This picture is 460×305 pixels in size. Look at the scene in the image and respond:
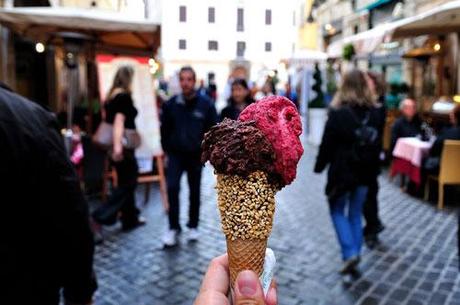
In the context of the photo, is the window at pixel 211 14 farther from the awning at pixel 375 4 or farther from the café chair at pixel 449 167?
the awning at pixel 375 4

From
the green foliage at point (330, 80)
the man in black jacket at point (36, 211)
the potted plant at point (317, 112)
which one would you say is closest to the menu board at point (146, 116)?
the man in black jacket at point (36, 211)

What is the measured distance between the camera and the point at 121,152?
6.10 meters

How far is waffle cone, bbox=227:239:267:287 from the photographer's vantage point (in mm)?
1146

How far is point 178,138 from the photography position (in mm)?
4953

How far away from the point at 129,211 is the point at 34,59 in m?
8.01

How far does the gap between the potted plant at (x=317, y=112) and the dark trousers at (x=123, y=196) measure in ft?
24.6

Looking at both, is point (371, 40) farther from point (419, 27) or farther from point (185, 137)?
point (185, 137)

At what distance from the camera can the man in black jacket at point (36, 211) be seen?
1.68 meters

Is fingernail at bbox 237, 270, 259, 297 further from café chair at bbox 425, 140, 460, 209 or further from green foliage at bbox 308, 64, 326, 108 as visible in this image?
green foliage at bbox 308, 64, 326, 108

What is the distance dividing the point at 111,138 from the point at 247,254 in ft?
17.5

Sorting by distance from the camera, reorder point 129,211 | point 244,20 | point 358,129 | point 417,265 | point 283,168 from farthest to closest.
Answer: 1. point 129,211
2. point 417,265
3. point 358,129
4. point 244,20
5. point 283,168

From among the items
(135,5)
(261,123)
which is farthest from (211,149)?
(135,5)

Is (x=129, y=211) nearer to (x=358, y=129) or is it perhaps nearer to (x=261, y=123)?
(x=358, y=129)

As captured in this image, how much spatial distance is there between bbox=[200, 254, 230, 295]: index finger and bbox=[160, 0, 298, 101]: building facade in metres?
0.58
